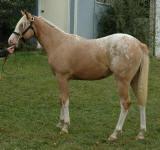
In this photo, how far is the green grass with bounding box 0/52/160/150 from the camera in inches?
192

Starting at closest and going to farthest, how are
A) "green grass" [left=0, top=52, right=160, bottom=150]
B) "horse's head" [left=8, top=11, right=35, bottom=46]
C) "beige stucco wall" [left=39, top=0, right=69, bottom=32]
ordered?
"green grass" [left=0, top=52, right=160, bottom=150], "horse's head" [left=8, top=11, right=35, bottom=46], "beige stucco wall" [left=39, top=0, right=69, bottom=32]

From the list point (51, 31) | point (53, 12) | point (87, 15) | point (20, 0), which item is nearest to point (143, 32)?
point (87, 15)

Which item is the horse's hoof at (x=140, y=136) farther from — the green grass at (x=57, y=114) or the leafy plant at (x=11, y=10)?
the leafy plant at (x=11, y=10)

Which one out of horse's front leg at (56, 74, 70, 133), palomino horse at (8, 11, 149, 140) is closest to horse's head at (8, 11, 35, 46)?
palomino horse at (8, 11, 149, 140)

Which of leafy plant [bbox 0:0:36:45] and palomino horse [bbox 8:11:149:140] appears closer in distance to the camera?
palomino horse [bbox 8:11:149:140]

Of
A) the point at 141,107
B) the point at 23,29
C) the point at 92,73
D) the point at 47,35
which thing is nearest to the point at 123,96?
the point at 141,107

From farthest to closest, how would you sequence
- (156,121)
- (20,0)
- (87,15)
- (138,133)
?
(87,15) → (20,0) → (156,121) → (138,133)

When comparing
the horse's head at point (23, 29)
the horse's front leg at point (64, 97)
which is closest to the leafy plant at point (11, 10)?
the horse's head at point (23, 29)

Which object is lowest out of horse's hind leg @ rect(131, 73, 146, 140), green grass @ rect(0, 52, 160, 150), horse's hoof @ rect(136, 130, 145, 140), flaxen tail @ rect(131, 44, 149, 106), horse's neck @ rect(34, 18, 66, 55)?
green grass @ rect(0, 52, 160, 150)

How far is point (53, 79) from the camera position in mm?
9945

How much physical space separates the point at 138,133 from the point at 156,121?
3.10ft

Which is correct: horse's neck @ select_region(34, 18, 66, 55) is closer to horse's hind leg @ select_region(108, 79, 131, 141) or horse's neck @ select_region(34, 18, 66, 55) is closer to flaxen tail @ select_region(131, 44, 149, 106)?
horse's hind leg @ select_region(108, 79, 131, 141)

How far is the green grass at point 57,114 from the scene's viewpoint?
16.0 ft

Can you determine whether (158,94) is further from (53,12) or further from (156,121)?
(53,12)
